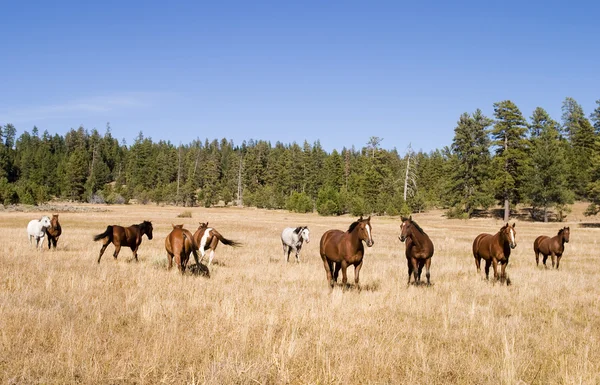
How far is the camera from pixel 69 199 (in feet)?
349

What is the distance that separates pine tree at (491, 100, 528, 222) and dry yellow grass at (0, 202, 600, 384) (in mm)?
49371

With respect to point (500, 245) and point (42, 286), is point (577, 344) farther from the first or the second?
point (42, 286)

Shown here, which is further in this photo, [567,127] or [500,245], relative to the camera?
[567,127]

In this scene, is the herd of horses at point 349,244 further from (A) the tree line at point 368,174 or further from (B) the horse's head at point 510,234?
(A) the tree line at point 368,174

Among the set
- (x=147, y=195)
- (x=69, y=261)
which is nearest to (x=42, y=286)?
(x=69, y=261)

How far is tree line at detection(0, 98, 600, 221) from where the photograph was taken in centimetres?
5841

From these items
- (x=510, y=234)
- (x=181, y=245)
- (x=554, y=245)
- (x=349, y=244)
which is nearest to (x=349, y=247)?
(x=349, y=244)

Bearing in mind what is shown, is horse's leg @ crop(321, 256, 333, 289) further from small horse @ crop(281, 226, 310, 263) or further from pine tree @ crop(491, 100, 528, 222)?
pine tree @ crop(491, 100, 528, 222)

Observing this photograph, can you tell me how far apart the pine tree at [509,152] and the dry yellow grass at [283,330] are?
4937 cm

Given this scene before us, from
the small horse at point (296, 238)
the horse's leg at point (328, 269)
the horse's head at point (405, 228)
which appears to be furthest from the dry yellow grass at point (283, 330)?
the small horse at point (296, 238)

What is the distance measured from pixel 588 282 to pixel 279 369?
13.2 metres

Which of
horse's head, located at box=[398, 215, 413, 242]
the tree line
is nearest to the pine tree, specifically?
the tree line

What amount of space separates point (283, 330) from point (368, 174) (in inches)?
2909

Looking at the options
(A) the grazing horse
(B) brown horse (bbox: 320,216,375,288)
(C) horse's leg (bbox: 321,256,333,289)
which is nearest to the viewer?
(B) brown horse (bbox: 320,216,375,288)
